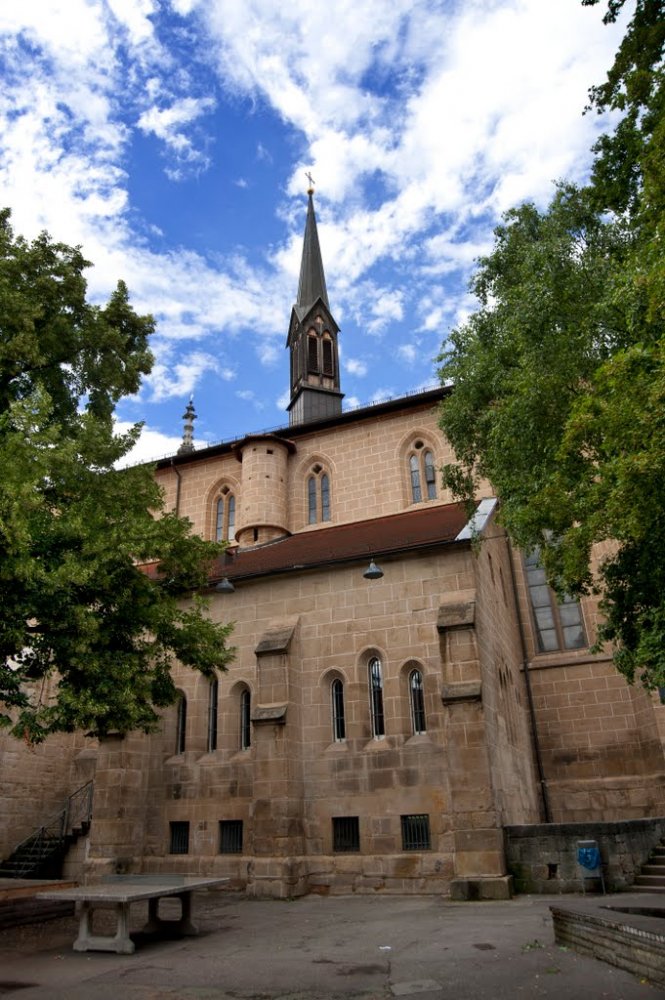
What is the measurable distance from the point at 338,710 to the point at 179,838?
15.6 ft

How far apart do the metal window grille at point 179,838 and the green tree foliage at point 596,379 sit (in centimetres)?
1009

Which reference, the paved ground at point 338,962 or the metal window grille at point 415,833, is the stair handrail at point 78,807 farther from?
the metal window grille at point 415,833

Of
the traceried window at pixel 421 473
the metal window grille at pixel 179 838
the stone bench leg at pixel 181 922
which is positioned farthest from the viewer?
the traceried window at pixel 421 473

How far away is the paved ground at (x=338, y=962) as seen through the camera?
22.0 ft

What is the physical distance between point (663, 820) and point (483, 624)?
4980mm

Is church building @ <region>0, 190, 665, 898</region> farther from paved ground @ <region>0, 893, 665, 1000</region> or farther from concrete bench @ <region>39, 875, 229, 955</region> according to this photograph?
concrete bench @ <region>39, 875, 229, 955</region>

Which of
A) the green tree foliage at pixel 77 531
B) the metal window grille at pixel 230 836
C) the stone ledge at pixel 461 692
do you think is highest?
the green tree foliage at pixel 77 531

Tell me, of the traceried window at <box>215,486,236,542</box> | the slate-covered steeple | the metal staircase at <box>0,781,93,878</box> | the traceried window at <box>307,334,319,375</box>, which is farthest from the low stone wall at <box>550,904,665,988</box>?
the traceried window at <box>307,334,319,375</box>

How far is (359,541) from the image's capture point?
762 inches

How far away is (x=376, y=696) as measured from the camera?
52.5 feet

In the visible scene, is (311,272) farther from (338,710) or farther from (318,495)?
(338,710)

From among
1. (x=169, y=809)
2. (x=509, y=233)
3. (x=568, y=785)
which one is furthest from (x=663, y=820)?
(x=509, y=233)

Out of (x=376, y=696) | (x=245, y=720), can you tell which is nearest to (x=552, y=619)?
(x=376, y=696)

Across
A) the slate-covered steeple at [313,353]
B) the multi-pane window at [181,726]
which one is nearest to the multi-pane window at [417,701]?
the multi-pane window at [181,726]
